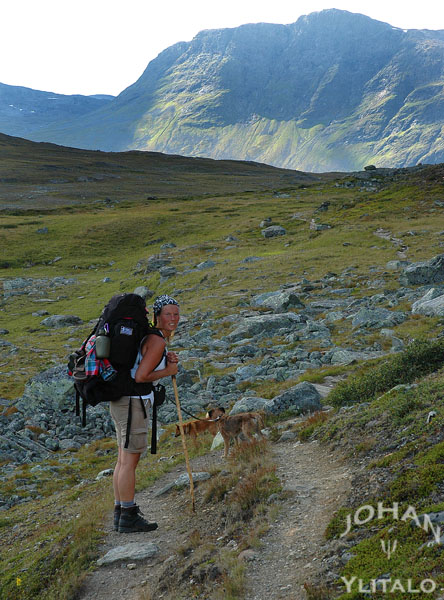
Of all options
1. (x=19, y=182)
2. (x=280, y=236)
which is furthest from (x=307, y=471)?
(x=19, y=182)

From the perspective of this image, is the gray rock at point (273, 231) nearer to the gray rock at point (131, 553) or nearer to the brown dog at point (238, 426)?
the brown dog at point (238, 426)

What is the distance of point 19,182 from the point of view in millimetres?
139125

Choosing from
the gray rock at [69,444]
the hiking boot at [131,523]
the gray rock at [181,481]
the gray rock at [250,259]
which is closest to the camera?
the hiking boot at [131,523]

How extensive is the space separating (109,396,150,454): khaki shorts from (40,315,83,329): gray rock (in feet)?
93.8

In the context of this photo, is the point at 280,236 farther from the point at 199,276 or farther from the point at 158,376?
the point at 158,376

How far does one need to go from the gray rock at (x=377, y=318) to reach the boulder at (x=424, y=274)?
5618mm

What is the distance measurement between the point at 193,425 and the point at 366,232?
41.2 metres

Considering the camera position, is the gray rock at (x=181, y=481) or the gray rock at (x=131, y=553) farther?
the gray rock at (x=181, y=481)

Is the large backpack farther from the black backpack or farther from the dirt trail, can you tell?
the dirt trail

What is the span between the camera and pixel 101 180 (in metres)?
152

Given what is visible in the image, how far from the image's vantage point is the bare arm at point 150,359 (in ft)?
23.5

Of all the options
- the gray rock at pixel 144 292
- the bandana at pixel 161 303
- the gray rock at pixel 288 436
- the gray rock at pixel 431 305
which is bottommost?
the gray rock at pixel 144 292

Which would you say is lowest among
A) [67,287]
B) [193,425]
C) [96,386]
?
[67,287]

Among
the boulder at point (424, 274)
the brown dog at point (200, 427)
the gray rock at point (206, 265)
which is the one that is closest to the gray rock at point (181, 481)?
the brown dog at point (200, 427)
